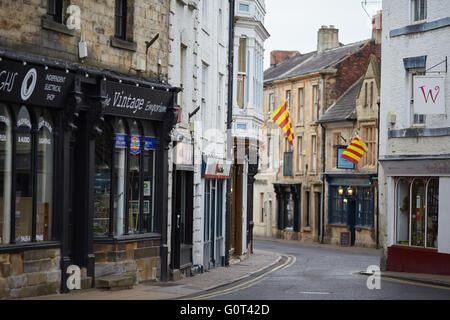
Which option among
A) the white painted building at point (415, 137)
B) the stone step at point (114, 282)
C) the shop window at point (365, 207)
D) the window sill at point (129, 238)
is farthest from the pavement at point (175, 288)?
the shop window at point (365, 207)

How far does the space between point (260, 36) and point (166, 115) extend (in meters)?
15.4

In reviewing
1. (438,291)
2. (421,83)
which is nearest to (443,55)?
(421,83)

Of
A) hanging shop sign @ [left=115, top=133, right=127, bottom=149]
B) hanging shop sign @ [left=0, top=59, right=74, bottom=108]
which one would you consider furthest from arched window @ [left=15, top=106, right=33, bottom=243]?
hanging shop sign @ [left=115, top=133, right=127, bottom=149]

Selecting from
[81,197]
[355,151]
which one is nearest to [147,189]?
[81,197]

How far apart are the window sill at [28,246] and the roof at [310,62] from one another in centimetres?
3893

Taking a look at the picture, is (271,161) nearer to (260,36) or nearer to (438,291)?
(260,36)

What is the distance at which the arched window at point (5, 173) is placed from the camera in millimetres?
15391

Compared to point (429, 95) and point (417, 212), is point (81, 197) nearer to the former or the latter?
point (429, 95)

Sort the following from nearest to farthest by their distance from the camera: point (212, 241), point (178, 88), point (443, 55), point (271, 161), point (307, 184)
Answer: point (178, 88) → point (443, 55) → point (212, 241) → point (307, 184) → point (271, 161)

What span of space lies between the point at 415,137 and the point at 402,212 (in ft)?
8.68

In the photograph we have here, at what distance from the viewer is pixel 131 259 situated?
63.1ft

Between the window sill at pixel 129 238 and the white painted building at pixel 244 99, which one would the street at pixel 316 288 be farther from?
the white painted building at pixel 244 99

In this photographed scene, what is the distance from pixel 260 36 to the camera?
34.9 meters

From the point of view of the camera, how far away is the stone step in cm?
1777
